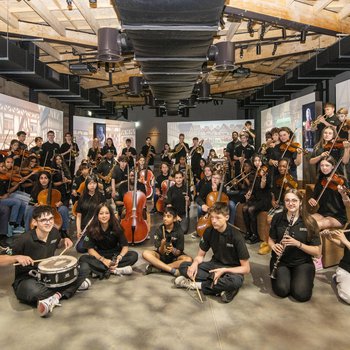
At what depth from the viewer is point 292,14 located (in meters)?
4.42

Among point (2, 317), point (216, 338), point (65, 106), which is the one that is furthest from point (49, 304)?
point (65, 106)

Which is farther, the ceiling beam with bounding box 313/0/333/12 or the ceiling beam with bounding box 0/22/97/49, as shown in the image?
the ceiling beam with bounding box 0/22/97/49

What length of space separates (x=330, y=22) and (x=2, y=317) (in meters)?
5.29

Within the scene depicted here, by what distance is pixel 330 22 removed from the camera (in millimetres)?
4895

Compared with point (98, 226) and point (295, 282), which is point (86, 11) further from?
point (295, 282)

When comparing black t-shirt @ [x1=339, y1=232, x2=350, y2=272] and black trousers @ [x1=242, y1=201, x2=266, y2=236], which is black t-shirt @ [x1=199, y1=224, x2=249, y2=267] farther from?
black trousers @ [x1=242, y1=201, x2=266, y2=236]

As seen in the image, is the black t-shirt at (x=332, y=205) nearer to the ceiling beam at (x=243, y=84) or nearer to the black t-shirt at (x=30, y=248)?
the black t-shirt at (x=30, y=248)

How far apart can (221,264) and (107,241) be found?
1.21 metres

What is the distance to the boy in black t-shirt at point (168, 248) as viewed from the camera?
3.62 meters

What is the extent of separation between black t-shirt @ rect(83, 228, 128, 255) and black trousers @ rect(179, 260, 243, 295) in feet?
2.25

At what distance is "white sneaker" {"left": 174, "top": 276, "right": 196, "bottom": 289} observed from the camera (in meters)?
3.19

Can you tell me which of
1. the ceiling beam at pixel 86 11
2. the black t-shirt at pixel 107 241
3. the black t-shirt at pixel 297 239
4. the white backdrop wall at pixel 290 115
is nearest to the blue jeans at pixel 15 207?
the black t-shirt at pixel 107 241

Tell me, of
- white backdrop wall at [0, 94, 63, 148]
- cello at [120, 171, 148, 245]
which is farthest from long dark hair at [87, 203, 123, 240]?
white backdrop wall at [0, 94, 63, 148]

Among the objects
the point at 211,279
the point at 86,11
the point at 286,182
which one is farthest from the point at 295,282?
the point at 86,11
